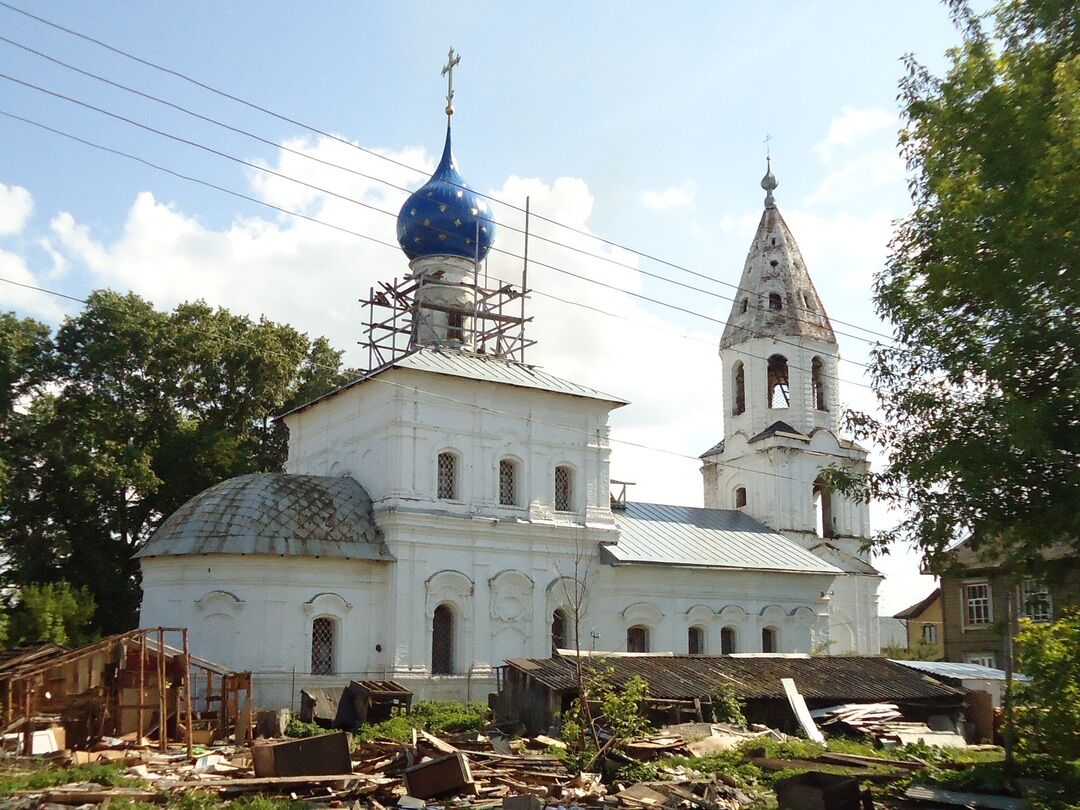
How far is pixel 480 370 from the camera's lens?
1027 inches

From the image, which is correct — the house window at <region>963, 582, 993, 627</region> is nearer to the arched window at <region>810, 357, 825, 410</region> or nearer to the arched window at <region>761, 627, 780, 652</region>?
the arched window at <region>810, 357, 825, 410</region>

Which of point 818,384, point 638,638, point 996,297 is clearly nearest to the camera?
point 996,297

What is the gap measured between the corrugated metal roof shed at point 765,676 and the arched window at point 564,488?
5534 millimetres

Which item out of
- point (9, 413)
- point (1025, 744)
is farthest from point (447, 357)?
point (1025, 744)

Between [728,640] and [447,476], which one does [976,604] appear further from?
[447,476]

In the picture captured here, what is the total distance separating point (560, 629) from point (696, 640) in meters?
4.29

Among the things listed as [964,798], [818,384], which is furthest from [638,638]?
[964,798]

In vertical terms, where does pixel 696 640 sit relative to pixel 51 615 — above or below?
below

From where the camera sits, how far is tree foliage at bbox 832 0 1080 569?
10266 millimetres

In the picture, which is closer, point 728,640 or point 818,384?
point 728,640

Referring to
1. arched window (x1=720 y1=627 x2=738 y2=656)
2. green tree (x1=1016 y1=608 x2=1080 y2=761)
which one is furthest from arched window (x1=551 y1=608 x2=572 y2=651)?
green tree (x1=1016 y1=608 x2=1080 y2=761)

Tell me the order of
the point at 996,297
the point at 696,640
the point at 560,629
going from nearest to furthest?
the point at 996,297
the point at 560,629
the point at 696,640

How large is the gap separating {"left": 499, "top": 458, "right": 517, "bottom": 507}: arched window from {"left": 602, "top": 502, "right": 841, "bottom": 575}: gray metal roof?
2.61m

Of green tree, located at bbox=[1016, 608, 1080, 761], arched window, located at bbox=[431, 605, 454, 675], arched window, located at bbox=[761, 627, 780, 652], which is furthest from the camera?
arched window, located at bbox=[761, 627, 780, 652]
